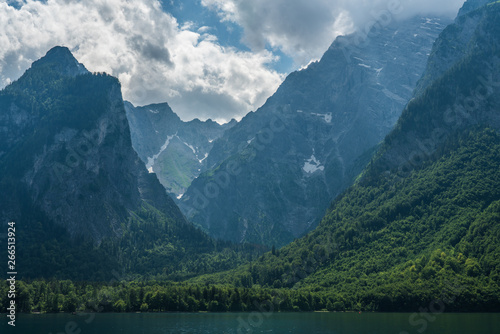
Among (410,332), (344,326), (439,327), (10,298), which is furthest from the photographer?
(10,298)

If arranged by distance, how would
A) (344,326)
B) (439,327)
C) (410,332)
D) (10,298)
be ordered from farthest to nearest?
(10,298), (344,326), (439,327), (410,332)

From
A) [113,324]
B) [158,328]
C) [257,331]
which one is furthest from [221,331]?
[113,324]

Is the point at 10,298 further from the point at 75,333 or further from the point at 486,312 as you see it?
the point at 486,312

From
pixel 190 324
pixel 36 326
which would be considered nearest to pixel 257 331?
pixel 190 324

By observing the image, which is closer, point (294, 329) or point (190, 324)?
point (294, 329)

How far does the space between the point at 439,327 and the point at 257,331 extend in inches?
2117

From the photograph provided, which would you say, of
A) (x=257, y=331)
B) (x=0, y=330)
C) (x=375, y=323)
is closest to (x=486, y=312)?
(x=375, y=323)

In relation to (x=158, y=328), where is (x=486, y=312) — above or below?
above

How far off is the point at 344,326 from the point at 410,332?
85.9ft

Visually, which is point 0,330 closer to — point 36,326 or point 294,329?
point 36,326

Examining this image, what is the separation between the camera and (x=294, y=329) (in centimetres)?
14050

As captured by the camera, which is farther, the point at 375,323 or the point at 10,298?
the point at 10,298

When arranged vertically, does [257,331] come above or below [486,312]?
below

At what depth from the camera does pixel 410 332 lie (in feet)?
409
